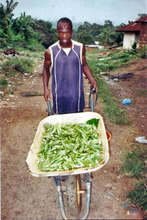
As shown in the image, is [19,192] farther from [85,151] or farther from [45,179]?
[85,151]

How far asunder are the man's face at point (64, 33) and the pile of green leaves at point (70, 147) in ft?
3.36

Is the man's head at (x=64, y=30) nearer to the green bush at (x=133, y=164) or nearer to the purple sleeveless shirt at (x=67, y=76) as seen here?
the purple sleeveless shirt at (x=67, y=76)

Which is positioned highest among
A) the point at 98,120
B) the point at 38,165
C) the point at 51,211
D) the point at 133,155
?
the point at 98,120

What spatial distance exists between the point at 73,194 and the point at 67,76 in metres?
1.41

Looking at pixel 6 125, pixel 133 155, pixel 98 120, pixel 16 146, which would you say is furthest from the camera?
pixel 6 125

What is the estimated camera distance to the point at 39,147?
206 centimetres

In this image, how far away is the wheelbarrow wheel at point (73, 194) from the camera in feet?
7.42

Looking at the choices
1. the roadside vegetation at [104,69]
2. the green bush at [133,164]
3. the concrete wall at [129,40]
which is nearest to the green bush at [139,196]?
the roadside vegetation at [104,69]

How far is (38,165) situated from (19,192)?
5.19 ft

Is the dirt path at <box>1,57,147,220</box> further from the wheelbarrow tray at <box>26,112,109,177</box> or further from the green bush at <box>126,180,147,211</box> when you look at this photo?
the wheelbarrow tray at <box>26,112,109,177</box>

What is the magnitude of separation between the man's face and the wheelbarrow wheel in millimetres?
1564

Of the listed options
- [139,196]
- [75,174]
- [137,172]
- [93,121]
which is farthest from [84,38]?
[75,174]

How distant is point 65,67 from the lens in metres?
2.67

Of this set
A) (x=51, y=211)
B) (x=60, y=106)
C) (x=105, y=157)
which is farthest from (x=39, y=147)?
(x=51, y=211)
